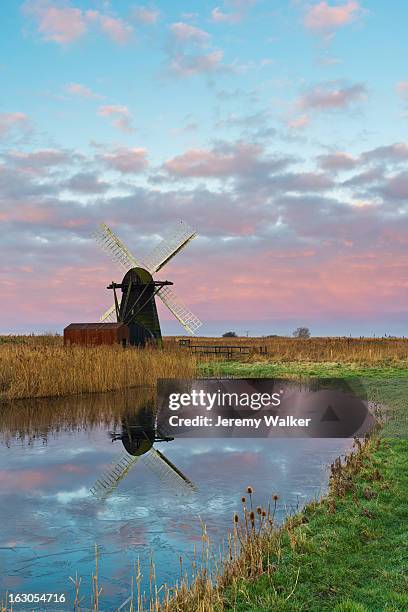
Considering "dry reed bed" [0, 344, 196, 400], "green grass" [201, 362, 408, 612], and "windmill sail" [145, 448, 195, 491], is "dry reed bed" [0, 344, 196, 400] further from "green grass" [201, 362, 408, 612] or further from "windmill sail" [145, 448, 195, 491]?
"green grass" [201, 362, 408, 612]

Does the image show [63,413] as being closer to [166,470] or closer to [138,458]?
[138,458]

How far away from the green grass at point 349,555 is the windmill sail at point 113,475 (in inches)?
134

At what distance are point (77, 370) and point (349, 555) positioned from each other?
16.6m

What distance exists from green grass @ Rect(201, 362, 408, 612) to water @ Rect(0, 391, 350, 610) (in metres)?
0.87

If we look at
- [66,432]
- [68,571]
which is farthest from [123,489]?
[66,432]

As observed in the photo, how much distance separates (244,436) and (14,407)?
7.74m

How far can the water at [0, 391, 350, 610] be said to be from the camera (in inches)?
253

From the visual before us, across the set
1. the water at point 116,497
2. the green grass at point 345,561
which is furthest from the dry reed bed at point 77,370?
the green grass at point 345,561

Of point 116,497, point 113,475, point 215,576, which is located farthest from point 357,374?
point 215,576

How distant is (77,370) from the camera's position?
856 inches

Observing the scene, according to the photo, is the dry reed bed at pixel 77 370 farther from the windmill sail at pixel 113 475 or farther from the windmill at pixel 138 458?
the windmill sail at pixel 113 475

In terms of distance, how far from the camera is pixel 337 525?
286 inches

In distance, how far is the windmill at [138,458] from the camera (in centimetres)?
996

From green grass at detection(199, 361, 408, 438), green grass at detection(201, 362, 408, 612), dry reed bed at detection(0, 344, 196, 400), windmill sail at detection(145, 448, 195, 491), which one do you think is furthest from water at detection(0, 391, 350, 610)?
green grass at detection(199, 361, 408, 438)
